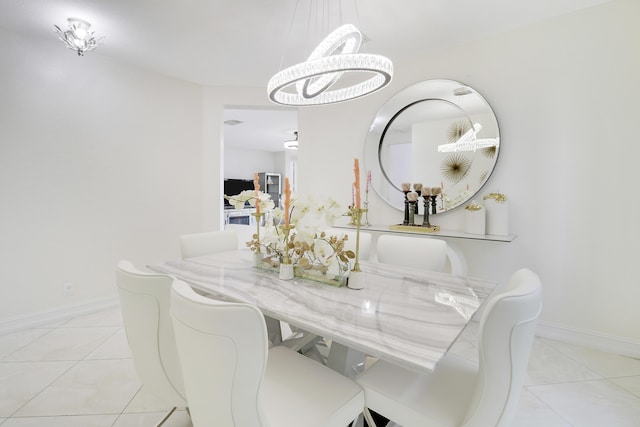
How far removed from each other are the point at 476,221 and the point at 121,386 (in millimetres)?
2669

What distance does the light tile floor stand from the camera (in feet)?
4.98

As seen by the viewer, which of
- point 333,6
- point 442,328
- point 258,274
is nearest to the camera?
point 442,328

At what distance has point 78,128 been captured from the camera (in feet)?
9.11

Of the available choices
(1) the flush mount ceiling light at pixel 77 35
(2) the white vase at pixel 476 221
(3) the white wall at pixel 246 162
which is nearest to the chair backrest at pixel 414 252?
(2) the white vase at pixel 476 221

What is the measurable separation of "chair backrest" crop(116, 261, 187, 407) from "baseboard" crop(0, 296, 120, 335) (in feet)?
7.08

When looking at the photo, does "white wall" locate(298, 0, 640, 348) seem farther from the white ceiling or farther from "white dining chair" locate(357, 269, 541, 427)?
"white dining chair" locate(357, 269, 541, 427)

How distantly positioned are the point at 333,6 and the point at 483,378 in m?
2.31

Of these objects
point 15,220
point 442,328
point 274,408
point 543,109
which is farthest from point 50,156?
point 543,109

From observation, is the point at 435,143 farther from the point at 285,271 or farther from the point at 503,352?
the point at 503,352

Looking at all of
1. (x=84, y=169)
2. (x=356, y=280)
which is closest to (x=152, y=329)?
(x=356, y=280)

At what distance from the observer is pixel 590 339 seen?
87.1 inches

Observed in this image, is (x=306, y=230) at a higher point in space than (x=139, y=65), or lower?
lower

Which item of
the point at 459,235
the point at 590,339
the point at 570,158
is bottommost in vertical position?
the point at 590,339

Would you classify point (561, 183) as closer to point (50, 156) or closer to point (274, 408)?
point (274, 408)
